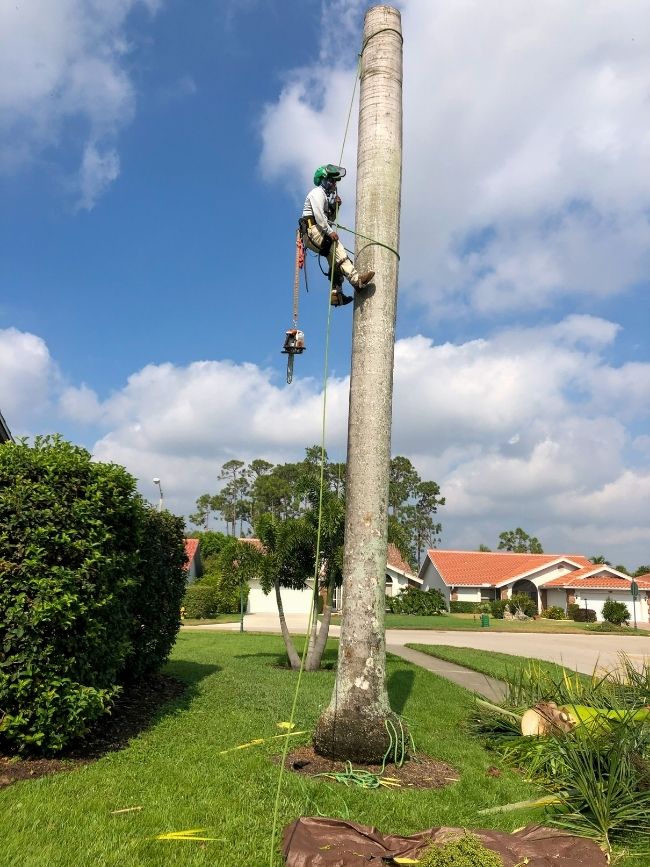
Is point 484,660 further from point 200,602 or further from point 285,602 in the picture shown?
point 285,602

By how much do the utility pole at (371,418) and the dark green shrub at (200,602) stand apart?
2866 centimetres

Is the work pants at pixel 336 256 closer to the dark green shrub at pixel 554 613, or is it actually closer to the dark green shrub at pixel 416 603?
the dark green shrub at pixel 416 603

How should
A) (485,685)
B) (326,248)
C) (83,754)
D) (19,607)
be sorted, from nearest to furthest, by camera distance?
(19,607) → (83,754) → (326,248) → (485,685)

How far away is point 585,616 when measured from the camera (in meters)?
42.9

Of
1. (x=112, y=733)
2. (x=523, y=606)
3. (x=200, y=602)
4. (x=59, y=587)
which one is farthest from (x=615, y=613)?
(x=59, y=587)

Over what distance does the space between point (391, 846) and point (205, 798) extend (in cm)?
154

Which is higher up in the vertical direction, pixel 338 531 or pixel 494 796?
pixel 338 531

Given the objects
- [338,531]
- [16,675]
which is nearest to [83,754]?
[16,675]

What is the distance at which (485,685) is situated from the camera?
11156 millimetres

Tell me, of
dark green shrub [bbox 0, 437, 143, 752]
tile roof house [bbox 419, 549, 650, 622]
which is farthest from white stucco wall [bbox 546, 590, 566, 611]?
dark green shrub [bbox 0, 437, 143, 752]

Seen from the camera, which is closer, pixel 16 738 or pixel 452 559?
pixel 16 738

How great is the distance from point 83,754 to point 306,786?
2.03 metres

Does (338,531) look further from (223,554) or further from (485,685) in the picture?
(485,685)

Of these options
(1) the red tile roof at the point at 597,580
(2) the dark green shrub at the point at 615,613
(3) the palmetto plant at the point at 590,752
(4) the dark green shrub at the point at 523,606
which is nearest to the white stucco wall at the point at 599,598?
(1) the red tile roof at the point at 597,580
